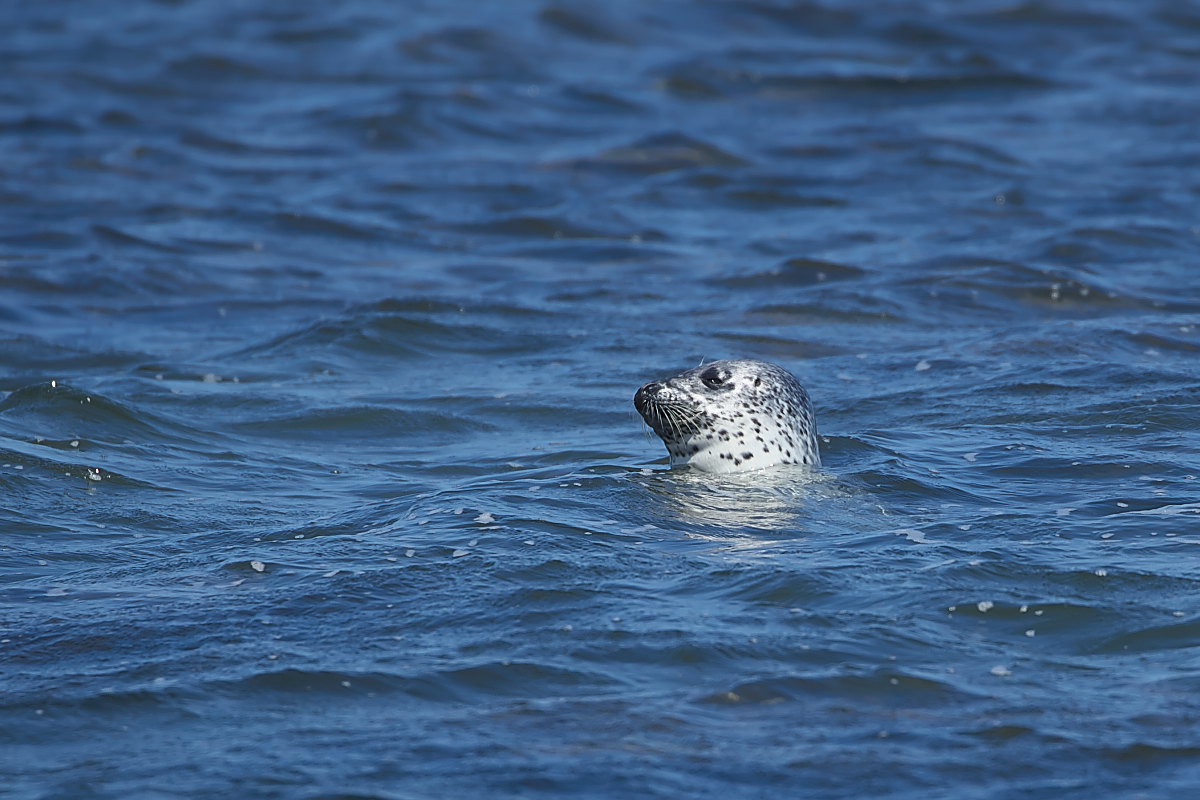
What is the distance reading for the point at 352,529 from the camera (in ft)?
27.6

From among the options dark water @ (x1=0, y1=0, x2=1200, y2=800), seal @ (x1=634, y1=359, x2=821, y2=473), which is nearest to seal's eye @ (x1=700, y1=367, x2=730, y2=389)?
seal @ (x1=634, y1=359, x2=821, y2=473)

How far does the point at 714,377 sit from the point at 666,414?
438mm

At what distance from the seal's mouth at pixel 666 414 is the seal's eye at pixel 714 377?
24 centimetres

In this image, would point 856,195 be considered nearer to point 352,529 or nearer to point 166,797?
point 352,529

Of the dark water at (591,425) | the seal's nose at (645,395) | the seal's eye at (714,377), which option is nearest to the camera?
the dark water at (591,425)

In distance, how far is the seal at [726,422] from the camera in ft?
31.8

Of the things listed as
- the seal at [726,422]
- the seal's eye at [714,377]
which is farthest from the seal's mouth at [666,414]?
the seal's eye at [714,377]

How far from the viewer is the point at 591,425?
11.1m

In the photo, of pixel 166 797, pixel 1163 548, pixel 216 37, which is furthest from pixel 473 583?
pixel 216 37

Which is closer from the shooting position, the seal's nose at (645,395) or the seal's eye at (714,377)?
the seal's nose at (645,395)

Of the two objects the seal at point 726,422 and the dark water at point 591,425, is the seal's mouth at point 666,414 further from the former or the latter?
the dark water at point 591,425

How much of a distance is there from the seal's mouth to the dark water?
0.99ft

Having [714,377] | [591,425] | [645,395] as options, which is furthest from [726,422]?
[591,425]

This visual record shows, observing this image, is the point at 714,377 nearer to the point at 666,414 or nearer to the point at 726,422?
the point at 726,422
